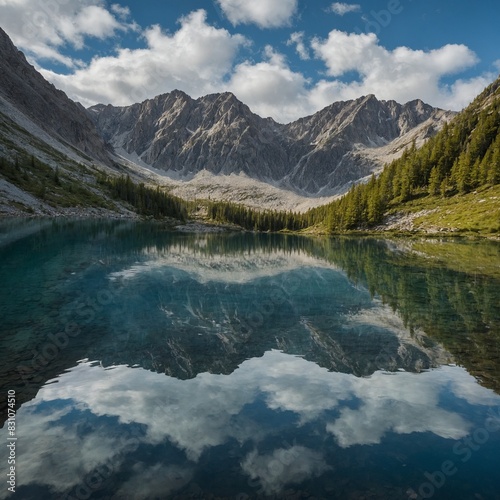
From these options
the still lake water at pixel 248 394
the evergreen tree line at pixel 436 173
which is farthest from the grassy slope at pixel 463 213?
the still lake water at pixel 248 394

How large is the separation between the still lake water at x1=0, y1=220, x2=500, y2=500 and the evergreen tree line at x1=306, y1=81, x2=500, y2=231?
115146mm

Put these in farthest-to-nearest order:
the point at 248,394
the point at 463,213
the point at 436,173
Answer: the point at 436,173, the point at 463,213, the point at 248,394

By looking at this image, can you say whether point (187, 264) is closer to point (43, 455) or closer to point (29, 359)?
point (29, 359)

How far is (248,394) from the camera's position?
1301cm

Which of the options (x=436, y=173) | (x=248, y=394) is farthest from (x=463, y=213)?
(x=248, y=394)

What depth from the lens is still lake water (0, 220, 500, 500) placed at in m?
8.52

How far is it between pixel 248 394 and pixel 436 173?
145007mm

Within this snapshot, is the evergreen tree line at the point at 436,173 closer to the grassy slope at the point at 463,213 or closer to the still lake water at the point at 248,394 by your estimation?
the grassy slope at the point at 463,213

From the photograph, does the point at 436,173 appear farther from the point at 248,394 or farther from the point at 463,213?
the point at 248,394

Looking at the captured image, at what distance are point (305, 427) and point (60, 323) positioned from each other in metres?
15.4

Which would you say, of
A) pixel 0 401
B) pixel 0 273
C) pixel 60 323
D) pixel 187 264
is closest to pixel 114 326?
pixel 60 323

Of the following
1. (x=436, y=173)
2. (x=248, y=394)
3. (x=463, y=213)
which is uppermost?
(x=436, y=173)

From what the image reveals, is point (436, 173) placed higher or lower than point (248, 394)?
higher

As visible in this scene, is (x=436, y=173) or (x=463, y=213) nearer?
(x=463, y=213)
